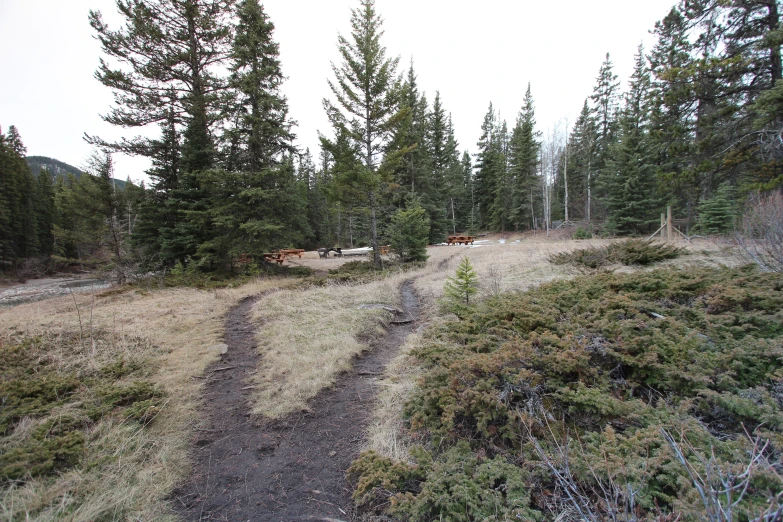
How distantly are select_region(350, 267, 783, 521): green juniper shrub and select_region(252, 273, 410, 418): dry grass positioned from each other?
159 cm

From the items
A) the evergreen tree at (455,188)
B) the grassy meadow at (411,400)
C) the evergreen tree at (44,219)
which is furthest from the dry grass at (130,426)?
the evergreen tree at (44,219)

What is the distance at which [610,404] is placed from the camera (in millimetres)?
2207

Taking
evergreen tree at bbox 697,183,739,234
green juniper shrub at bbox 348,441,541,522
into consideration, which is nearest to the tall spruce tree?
green juniper shrub at bbox 348,441,541,522

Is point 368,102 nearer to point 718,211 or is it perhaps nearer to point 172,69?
point 172,69

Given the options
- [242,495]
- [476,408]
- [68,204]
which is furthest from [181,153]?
[476,408]

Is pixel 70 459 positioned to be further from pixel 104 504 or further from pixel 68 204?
pixel 68 204

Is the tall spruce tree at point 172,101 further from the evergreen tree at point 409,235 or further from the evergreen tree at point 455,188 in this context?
the evergreen tree at point 455,188

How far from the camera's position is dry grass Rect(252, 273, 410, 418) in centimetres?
397

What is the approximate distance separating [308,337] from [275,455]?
114 inches

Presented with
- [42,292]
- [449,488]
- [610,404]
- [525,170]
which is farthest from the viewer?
[525,170]

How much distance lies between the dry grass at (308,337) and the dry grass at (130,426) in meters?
0.88

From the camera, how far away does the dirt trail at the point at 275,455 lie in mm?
2291

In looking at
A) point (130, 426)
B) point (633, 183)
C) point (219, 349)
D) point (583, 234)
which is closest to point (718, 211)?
point (633, 183)

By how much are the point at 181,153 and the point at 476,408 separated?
49.3 feet
